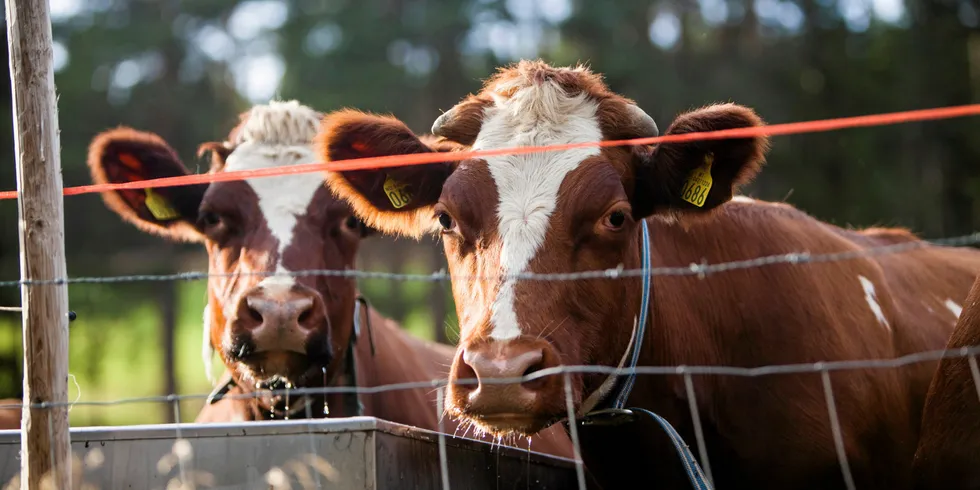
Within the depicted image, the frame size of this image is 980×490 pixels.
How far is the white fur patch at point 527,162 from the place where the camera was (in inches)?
124

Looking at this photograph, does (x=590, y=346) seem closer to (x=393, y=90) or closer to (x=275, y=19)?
(x=393, y=90)

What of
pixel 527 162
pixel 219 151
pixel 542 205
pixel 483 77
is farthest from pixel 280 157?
pixel 483 77

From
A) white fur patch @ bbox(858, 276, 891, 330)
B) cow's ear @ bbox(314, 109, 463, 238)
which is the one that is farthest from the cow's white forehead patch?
white fur patch @ bbox(858, 276, 891, 330)

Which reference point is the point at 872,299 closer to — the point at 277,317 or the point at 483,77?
the point at 277,317

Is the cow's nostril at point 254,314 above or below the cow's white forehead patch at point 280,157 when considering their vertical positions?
below

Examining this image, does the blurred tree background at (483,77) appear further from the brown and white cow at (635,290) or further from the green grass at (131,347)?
the brown and white cow at (635,290)

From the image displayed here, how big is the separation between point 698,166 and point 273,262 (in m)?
1.90

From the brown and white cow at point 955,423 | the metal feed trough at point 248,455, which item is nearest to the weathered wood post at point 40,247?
the metal feed trough at point 248,455

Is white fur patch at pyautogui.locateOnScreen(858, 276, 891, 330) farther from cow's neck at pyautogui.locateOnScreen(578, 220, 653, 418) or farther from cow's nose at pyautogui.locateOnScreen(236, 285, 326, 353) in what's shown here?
cow's nose at pyautogui.locateOnScreen(236, 285, 326, 353)

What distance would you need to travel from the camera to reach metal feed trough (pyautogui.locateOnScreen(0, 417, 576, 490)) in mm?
2746

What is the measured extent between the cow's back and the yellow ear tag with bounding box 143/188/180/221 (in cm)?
250

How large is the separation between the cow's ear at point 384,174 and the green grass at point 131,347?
12.9 m

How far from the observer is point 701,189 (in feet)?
11.8

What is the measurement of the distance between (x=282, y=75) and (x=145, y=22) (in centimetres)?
293
